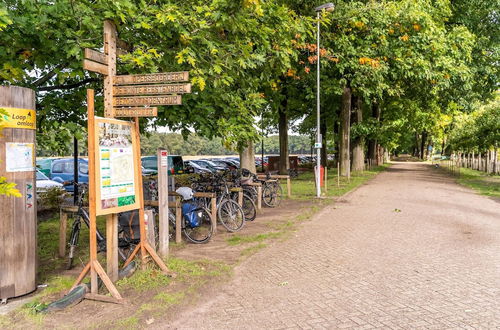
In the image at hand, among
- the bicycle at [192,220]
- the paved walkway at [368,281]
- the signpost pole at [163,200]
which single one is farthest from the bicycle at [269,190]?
the signpost pole at [163,200]

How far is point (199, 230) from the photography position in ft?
27.2

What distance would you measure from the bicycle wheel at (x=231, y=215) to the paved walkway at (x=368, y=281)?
1.22m

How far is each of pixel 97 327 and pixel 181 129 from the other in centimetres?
546

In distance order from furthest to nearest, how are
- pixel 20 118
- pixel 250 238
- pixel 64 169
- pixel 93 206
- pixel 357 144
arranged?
pixel 357 144 < pixel 64 169 < pixel 250 238 < pixel 20 118 < pixel 93 206

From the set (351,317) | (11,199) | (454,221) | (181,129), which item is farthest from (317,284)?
(454,221)

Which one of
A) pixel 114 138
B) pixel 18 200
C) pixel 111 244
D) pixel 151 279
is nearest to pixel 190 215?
pixel 151 279

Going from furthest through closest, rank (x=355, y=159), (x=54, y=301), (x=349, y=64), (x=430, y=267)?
1. (x=355, y=159)
2. (x=349, y=64)
3. (x=430, y=267)
4. (x=54, y=301)

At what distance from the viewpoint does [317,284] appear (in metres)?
5.25

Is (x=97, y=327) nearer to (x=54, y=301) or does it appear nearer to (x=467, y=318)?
(x=54, y=301)

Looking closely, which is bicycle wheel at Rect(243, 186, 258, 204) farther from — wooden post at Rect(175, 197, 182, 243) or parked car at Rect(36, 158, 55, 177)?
parked car at Rect(36, 158, 55, 177)

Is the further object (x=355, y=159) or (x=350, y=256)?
(x=355, y=159)

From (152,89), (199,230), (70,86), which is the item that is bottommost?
(199,230)

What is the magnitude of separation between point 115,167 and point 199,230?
359 cm

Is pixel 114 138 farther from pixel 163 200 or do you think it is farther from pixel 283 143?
pixel 283 143
